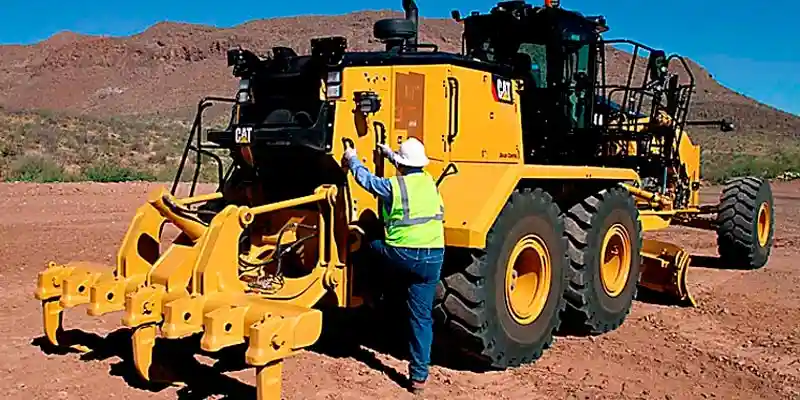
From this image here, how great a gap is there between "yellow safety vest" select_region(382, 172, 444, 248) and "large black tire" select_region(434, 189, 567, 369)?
46 cm

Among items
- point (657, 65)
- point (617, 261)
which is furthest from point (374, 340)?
point (657, 65)

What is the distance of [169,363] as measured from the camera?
603 cm

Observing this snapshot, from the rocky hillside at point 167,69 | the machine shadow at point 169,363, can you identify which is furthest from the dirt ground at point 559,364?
the rocky hillside at point 167,69

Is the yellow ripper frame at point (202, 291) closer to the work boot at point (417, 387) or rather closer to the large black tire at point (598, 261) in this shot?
the work boot at point (417, 387)

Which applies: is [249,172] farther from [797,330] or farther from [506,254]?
[797,330]

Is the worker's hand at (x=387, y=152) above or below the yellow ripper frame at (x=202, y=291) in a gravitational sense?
above

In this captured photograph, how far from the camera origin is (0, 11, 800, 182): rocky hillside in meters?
76.1

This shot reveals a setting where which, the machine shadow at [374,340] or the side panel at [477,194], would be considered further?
the machine shadow at [374,340]

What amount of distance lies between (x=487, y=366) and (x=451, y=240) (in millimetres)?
1073

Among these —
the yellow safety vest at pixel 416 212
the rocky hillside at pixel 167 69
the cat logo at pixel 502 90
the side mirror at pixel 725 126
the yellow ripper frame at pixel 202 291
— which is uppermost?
the rocky hillside at pixel 167 69

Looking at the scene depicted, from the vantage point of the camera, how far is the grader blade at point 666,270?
8469mm

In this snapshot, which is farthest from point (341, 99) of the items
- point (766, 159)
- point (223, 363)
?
point (766, 159)

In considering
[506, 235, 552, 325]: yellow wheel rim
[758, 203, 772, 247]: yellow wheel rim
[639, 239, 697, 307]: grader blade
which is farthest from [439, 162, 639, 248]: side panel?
[758, 203, 772, 247]: yellow wheel rim

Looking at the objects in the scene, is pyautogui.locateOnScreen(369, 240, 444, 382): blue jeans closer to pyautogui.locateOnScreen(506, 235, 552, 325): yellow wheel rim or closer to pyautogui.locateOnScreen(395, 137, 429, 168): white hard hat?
pyautogui.locateOnScreen(395, 137, 429, 168): white hard hat
